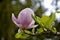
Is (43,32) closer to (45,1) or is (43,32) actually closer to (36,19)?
(36,19)

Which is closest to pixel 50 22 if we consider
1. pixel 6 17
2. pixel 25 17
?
pixel 25 17

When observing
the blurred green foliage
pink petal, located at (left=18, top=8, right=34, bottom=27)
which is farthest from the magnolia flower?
the blurred green foliage

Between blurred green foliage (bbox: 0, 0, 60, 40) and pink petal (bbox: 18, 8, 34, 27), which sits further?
blurred green foliage (bbox: 0, 0, 60, 40)

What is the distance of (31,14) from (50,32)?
5cm

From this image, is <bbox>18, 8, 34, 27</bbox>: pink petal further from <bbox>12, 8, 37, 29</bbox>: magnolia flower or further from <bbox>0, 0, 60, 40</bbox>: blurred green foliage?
<bbox>0, 0, 60, 40</bbox>: blurred green foliage

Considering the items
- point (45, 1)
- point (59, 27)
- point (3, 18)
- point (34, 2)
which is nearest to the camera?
point (59, 27)

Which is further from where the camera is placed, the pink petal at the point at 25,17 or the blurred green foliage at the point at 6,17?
the blurred green foliage at the point at 6,17

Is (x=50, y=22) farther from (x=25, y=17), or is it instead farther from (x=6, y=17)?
(x=6, y=17)

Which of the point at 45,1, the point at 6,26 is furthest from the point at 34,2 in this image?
the point at 6,26

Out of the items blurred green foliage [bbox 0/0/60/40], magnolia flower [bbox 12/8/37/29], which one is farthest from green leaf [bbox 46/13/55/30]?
blurred green foliage [bbox 0/0/60/40]

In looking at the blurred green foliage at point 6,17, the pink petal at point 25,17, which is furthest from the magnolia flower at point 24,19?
the blurred green foliage at point 6,17

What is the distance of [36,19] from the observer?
1.30ft

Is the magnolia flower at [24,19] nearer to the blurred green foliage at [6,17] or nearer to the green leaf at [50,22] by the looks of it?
the green leaf at [50,22]

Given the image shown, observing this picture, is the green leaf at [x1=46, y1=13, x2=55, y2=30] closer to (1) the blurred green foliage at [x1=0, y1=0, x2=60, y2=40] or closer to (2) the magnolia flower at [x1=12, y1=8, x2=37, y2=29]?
(2) the magnolia flower at [x1=12, y1=8, x2=37, y2=29]
